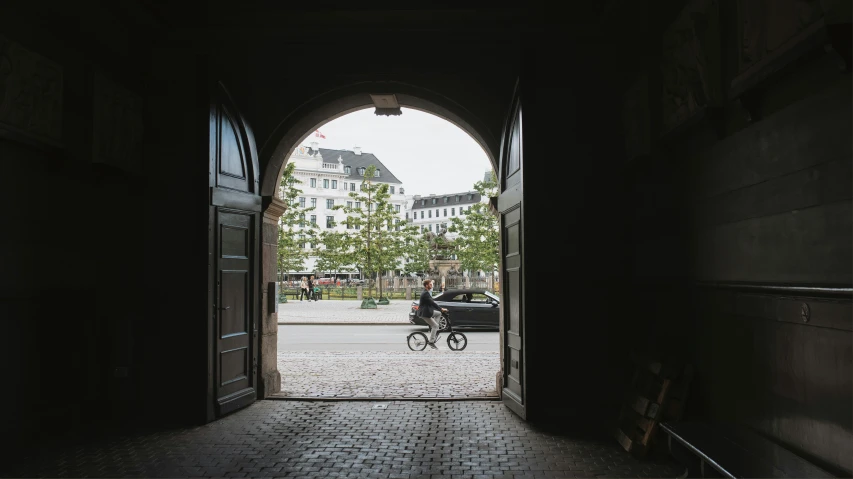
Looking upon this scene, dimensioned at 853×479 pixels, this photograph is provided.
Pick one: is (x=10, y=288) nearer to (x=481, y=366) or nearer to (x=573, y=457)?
(x=573, y=457)

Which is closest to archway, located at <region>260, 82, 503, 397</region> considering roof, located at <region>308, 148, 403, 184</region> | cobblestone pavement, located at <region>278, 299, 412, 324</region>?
cobblestone pavement, located at <region>278, 299, 412, 324</region>

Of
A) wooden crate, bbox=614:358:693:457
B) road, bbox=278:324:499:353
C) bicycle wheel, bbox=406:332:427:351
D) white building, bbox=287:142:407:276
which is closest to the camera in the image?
wooden crate, bbox=614:358:693:457

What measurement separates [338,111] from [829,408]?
6576 millimetres

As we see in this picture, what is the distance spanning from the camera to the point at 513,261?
710 cm

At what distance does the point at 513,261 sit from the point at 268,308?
3.23m

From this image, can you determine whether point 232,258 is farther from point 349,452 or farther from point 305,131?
point 349,452

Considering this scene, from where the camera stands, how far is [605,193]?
6520 millimetres

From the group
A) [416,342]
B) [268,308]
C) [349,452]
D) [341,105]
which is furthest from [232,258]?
[416,342]

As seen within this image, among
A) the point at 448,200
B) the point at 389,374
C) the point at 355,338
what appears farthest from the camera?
the point at 448,200

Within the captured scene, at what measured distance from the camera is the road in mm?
14148

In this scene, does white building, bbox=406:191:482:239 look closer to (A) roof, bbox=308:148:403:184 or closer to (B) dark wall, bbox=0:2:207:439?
(A) roof, bbox=308:148:403:184

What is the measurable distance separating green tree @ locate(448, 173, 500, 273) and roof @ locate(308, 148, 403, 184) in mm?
45898

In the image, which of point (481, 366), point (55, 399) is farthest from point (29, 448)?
point (481, 366)

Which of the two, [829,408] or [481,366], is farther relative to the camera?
[481,366]
